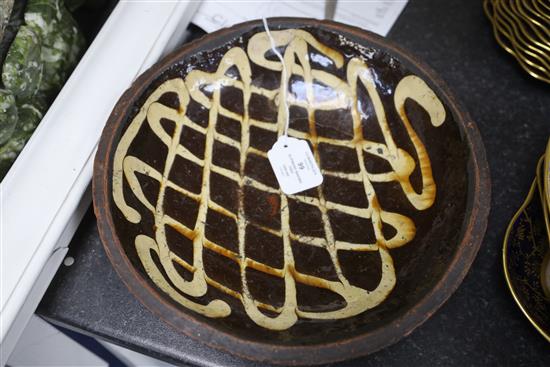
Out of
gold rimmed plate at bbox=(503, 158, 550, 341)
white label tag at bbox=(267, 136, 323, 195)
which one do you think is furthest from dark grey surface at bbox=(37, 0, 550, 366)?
white label tag at bbox=(267, 136, 323, 195)

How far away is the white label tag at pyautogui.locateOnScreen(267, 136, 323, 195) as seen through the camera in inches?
28.4

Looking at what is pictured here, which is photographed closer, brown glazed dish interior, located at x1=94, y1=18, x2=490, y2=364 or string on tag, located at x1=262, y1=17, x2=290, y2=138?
brown glazed dish interior, located at x1=94, y1=18, x2=490, y2=364

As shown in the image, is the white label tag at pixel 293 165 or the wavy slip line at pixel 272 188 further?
the white label tag at pixel 293 165

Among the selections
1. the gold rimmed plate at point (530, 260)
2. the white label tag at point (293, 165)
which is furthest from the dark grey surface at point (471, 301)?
the white label tag at point (293, 165)

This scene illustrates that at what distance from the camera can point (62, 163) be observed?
646 mm

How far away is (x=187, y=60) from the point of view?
2.29 feet

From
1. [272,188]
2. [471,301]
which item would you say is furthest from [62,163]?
[471,301]

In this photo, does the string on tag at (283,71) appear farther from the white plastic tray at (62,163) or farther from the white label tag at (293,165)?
the white plastic tray at (62,163)

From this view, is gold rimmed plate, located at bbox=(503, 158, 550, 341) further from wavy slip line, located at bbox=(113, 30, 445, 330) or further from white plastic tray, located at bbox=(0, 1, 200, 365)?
white plastic tray, located at bbox=(0, 1, 200, 365)

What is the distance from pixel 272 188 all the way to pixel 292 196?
0.03 m

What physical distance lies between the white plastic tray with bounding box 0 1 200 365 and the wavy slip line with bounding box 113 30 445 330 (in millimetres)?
59

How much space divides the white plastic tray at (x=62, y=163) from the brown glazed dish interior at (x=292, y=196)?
0.05m

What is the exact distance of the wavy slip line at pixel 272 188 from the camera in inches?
24.1

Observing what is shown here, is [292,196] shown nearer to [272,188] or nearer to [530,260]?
[272,188]
